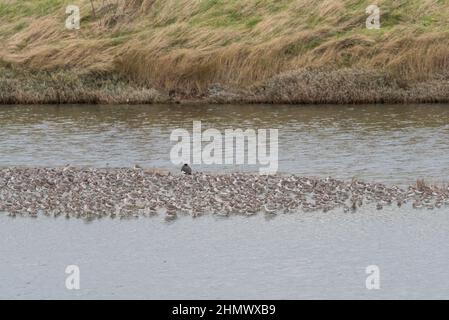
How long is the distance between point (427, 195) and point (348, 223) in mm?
3167

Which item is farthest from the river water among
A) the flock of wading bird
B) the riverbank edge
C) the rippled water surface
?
the riverbank edge

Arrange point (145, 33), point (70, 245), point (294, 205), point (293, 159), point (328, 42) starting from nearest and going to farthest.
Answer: point (70, 245) → point (294, 205) → point (293, 159) → point (328, 42) → point (145, 33)

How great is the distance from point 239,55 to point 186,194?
20388mm

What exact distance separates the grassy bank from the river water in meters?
9.08

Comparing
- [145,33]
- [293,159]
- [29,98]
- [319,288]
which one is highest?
[145,33]

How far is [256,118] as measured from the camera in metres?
38.6

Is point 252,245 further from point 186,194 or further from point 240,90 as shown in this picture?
point 240,90

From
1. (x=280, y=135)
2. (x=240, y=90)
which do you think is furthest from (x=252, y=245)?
(x=240, y=90)

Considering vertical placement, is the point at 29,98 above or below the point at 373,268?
above

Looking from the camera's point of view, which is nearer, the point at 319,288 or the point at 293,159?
the point at 319,288

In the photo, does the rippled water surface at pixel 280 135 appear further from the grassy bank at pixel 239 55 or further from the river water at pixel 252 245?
the grassy bank at pixel 239 55

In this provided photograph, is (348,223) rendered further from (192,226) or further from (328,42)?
(328,42)

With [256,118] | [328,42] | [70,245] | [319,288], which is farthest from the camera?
[328,42]

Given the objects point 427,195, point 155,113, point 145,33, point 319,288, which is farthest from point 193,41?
point 319,288
